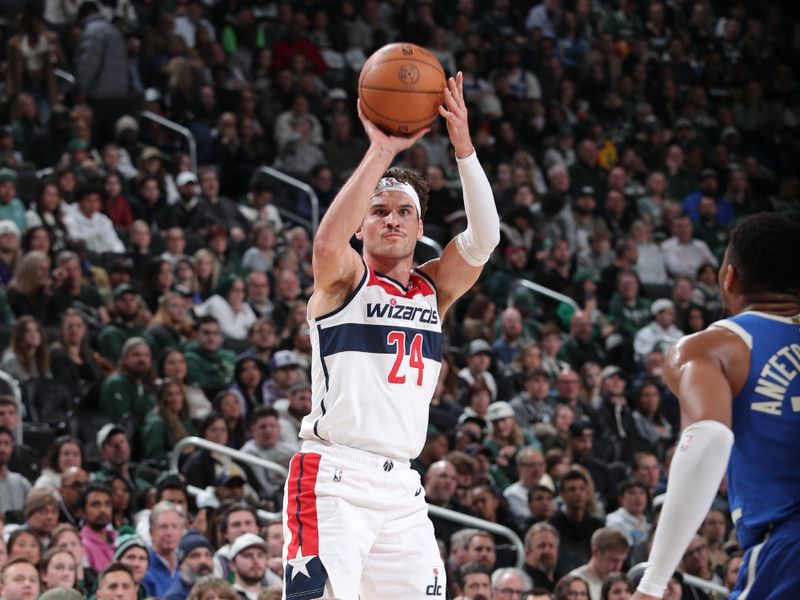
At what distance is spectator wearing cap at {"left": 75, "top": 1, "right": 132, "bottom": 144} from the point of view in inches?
635

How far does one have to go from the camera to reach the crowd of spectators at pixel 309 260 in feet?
32.9

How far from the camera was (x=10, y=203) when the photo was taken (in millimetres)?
13102

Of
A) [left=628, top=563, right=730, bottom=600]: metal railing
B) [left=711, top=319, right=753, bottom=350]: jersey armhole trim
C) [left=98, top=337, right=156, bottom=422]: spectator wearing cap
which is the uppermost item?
[left=711, top=319, right=753, bottom=350]: jersey armhole trim

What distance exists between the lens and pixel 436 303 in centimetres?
576

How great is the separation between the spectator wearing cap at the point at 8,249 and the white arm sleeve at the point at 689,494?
951 centimetres

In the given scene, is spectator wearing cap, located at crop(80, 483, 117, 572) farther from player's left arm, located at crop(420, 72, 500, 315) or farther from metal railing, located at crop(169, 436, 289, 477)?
player's left arm, located at crop(420, 72, 500, 315)

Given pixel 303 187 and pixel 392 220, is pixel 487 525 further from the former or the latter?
pixel 303 187

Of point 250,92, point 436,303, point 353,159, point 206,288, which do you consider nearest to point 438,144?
point 353,159

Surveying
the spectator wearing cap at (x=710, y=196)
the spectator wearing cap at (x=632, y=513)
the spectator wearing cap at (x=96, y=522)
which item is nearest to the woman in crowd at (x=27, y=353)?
the spectator wearing cap at (x=96, y=522)

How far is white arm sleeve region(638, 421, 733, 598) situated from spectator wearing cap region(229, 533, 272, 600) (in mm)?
5147

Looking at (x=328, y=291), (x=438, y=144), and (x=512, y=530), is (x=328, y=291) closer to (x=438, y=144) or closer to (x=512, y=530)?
(x=512, y=530)

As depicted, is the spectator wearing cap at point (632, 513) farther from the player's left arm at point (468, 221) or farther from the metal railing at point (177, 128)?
the metal railing at point (177, 128)

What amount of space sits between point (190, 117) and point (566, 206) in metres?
4.64

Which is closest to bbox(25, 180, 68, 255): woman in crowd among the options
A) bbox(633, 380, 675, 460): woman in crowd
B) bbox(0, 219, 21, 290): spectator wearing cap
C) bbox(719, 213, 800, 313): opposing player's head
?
bbox(0, 219, 21, 290): spectator wearing cap
